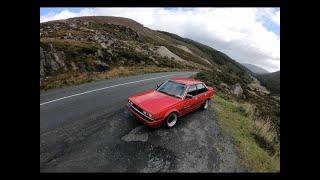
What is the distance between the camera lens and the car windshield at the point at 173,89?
949 cm

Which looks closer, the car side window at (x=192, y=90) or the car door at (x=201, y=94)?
the car side window at (x=192, y=90)

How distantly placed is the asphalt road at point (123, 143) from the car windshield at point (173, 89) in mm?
1049

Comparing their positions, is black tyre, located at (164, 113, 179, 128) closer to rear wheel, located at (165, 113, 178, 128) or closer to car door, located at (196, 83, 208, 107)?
rear wheel, located at (165, 113, 178, 128)

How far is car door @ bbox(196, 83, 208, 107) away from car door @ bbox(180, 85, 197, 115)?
28cm

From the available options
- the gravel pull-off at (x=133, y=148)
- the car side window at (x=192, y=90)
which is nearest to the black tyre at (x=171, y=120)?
the gravel pull-off at (x=133, y=148)

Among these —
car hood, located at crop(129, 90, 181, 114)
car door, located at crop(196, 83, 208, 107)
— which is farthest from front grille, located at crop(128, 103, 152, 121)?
car door, located at crop(196, 83, 208, 107)

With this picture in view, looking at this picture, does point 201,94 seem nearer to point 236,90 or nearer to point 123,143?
point 123,143

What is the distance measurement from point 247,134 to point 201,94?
229 centimetres

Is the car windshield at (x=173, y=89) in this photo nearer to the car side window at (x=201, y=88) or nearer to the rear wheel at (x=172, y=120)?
the rear wheel at (x=172, y=120)

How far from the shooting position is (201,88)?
10703 mm
